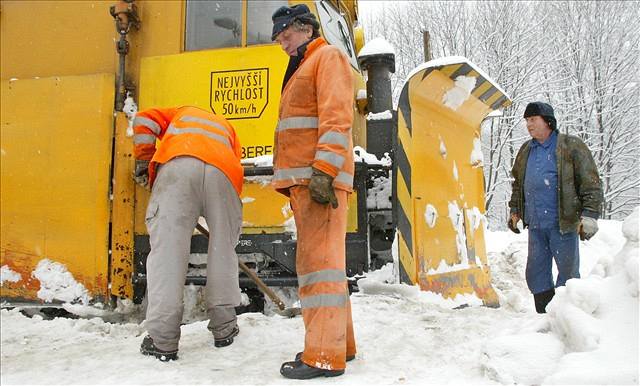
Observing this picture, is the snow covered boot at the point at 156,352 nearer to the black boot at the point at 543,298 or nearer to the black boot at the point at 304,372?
the black boot at the point at 304,372

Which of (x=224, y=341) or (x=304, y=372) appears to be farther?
(x=224, y=341)

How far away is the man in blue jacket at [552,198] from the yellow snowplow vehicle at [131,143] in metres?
0.65

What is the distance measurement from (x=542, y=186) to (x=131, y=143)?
8.74 ft

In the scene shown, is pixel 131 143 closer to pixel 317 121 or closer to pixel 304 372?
pixel 317 121

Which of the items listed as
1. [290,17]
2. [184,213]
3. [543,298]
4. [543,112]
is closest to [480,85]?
[543,112]

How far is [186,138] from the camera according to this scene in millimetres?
2631

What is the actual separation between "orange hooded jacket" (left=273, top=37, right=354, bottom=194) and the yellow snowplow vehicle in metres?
0.99

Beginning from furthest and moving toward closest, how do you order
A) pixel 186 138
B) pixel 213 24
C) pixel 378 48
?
pixel 378 48
pixel 213 24
pixel 186 138

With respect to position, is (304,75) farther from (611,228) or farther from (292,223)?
(611,228)

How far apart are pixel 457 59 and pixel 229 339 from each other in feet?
7.99

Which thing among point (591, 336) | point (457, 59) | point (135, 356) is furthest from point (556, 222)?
point (135, 356)

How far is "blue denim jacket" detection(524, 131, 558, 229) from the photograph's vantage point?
320 centimetres

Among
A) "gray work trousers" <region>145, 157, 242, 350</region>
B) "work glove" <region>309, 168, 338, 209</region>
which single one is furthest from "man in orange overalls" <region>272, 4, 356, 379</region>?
"gray work trousers" <region>145, 157, 242, 350</region>

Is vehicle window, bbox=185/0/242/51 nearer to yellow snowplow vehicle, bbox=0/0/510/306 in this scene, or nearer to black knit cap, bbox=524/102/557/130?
yellow snowplow vehicle, bbox=0/0/510/306
